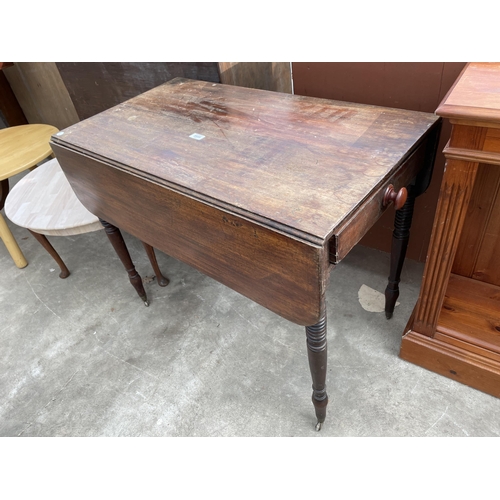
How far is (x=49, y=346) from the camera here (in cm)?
175

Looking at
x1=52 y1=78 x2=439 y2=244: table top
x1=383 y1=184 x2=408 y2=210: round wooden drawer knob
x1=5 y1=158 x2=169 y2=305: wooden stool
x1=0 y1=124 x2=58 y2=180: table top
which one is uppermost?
x1=52 y1=78 x2=439 y2=244: table top

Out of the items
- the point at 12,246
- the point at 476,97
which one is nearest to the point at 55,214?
the point at 12,246

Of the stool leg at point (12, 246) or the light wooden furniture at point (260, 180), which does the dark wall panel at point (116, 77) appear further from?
the stool leg at point (12, 246)

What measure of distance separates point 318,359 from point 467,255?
0.79 metres

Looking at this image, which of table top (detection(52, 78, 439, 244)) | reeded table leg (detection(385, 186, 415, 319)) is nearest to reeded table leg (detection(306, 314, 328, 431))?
table top (detection(52, 78, 439, 244))

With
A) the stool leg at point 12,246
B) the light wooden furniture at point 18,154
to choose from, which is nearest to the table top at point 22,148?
the light wooden furniture at point 18,154

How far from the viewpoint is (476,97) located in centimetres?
89

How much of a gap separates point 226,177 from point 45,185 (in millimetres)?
1342

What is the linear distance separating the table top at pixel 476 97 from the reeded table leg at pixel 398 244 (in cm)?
35

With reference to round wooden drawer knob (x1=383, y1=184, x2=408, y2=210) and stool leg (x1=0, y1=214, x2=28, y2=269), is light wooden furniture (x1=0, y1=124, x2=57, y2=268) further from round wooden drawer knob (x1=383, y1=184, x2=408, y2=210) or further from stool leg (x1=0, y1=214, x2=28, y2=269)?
round wooden drawer knob (x1=383, y1=184, x2=408, y2=210)

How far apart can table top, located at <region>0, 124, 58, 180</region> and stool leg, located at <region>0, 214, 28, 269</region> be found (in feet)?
0.87

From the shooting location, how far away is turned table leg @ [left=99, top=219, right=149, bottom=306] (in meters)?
1.56
